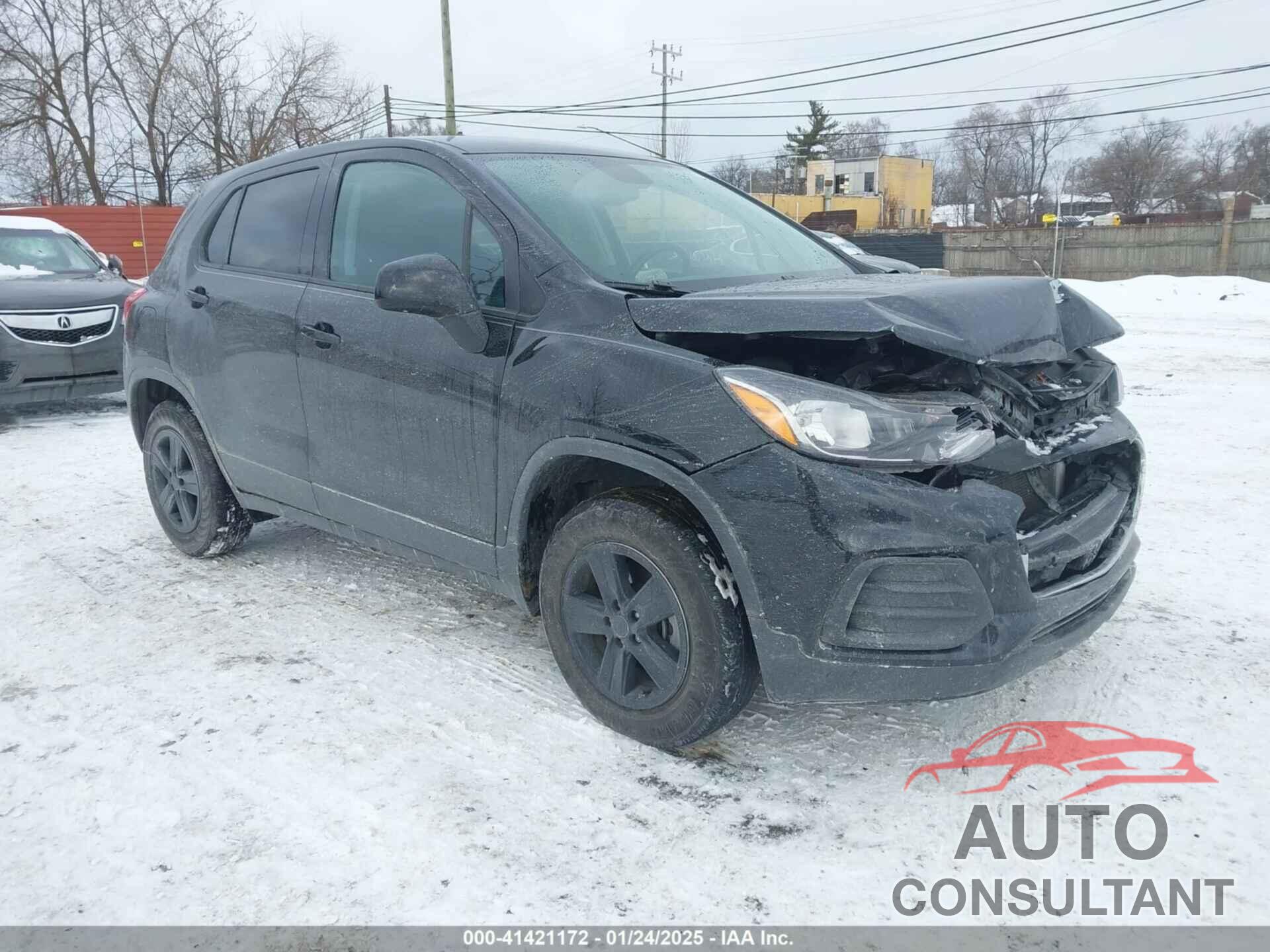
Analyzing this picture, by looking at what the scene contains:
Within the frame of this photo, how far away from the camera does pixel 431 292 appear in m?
3.06

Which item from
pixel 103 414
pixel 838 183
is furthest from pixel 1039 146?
pixel 103 414

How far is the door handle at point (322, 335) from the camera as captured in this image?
3.72m

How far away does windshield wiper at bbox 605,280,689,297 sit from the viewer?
3033 mm

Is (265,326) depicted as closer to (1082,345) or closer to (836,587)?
(836,587)

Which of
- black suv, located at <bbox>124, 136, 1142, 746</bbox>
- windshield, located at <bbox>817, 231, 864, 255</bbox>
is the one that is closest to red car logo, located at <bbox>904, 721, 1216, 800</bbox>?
black suv, located at <bbox>124, 136, 1142, 746</bbox>

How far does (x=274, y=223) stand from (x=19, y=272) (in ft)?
21.2

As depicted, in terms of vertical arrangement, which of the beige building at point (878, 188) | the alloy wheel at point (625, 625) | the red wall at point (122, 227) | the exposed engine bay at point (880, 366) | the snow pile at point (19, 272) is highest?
the beige building at point (878, 188)

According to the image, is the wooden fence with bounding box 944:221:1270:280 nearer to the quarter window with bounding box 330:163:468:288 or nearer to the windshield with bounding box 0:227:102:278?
the windshield with bounding box 0:227:102:278

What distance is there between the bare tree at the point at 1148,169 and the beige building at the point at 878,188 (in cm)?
1359

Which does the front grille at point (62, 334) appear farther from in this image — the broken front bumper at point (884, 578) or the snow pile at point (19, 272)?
the broken front bumper at point (884, 578)

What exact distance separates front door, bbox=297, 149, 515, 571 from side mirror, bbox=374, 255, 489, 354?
10cm

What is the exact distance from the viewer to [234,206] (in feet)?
14.8

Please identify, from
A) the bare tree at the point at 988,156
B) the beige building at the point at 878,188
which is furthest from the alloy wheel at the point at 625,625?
the bare tree at the point at 988,156

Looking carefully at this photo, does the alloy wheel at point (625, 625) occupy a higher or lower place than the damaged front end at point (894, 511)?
lower
